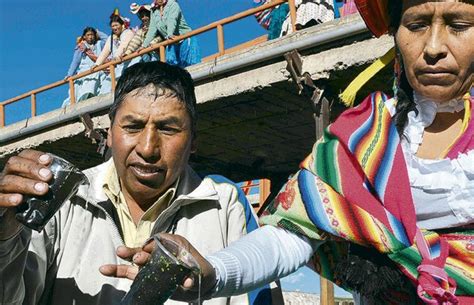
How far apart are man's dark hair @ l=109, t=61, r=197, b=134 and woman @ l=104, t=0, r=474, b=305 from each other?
1.84 ft

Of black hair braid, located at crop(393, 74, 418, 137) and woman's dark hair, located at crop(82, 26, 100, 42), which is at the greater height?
woman's dark hair, located at crop(82, 26, 100, 42)

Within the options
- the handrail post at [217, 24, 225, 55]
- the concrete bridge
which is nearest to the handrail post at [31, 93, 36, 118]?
the concrete bridge

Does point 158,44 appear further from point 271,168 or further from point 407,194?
point 407,194

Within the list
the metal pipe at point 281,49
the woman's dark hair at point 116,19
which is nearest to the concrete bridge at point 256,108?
the metal pipe at point 281,49

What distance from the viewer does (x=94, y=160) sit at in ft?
37.2

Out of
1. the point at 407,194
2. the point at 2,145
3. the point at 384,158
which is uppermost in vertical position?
the point at 2,145

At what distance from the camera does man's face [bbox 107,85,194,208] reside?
214cm

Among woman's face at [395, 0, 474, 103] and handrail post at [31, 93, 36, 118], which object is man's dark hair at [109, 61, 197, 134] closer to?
woman's face at [395, 0, 474, 103]

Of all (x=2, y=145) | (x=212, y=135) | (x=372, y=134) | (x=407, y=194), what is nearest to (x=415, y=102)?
(x=372, y=134)

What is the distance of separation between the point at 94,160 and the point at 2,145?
1538 mm

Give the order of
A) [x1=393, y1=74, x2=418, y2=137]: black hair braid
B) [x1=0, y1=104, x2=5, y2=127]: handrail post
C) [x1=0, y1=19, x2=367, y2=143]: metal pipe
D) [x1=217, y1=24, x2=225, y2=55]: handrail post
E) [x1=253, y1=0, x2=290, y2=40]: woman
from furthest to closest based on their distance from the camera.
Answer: [x1=0, y1=104, x2=5, y2=127]: handrail post < [x1=217, y1=24, x2=225, y2=55]: handrail post < [x1=253, y1=0, x2=290, y2=40]: woman < [x1=0, y1=19, x2=367, y2=143]: metal pipe < [x1=393, y1=74, x2=418, y2=137]: black hair braid

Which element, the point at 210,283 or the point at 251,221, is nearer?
the point at 210,283

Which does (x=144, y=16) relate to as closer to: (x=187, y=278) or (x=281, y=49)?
(x=281, y=49)

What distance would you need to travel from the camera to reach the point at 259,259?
1.69m
